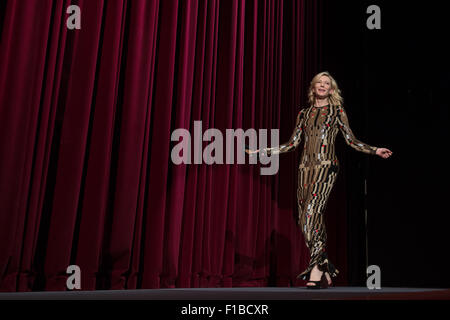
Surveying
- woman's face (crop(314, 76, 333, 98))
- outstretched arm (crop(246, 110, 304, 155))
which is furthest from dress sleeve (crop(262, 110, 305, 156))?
woman's face (crop(314, 76, 333, 98))

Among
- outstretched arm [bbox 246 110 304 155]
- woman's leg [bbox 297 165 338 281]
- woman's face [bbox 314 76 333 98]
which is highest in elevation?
woman's face [bbox 314 76 333 98]

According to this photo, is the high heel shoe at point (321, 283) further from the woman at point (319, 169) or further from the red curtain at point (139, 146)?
the red curtain at point (139, 146)

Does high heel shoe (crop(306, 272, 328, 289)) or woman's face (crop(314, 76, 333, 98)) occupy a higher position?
woman's face (crop(314, 76, 333, 98))

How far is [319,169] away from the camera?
8.87 feet

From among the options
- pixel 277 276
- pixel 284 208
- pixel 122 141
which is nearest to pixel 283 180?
pixel 284 208

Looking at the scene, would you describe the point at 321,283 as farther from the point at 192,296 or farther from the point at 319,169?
the point at 192,296

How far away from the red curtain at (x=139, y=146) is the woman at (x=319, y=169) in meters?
0.64

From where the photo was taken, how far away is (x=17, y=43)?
2416 millimetres

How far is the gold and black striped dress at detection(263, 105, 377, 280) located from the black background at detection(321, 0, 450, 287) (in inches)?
38.2

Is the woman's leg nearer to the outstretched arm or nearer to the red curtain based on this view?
the outstretched arm

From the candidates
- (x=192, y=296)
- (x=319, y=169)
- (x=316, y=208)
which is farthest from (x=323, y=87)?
(x=192, y=296)

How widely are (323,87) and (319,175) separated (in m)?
0.58

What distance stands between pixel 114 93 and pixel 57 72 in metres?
0.35

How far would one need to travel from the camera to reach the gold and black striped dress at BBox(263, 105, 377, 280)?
269cm
